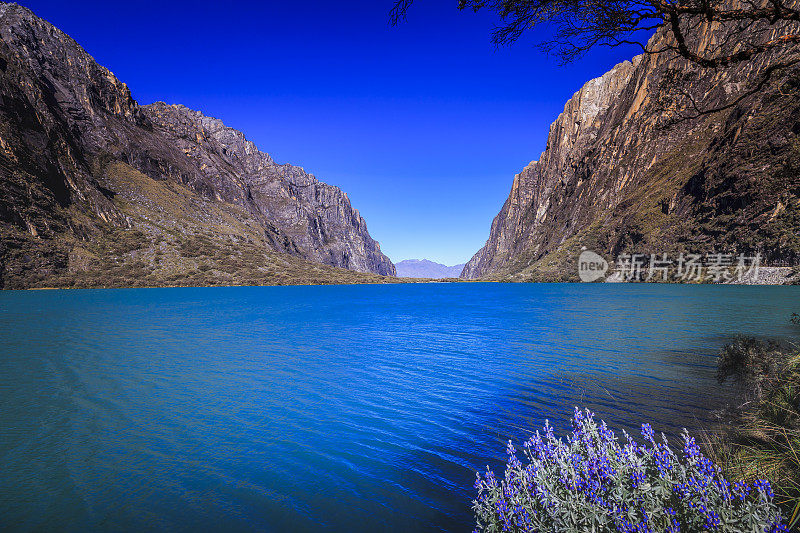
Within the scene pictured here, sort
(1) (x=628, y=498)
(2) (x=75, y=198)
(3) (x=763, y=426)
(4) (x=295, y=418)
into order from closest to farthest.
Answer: (1) (x=628, y=498), (3) (x=763, y=426), (4) (x=295, y=418), (2) (x=75, y=198)

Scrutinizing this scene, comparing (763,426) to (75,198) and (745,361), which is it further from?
(75,198)

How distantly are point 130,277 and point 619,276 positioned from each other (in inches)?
8675

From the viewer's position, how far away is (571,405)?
13.2 m

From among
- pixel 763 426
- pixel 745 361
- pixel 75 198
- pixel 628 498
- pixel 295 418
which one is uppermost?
pixel 75 198

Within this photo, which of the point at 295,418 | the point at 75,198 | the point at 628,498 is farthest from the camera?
the point at 75,198

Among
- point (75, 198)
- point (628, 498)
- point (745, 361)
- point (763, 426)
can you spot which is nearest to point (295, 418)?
point (628, 498)

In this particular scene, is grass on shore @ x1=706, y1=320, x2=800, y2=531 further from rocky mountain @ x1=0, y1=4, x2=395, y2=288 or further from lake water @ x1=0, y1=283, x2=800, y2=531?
rocky mountain @ x1=0, y1=4, x2=395, y2=288

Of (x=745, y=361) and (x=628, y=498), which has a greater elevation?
(x=628, y=498)

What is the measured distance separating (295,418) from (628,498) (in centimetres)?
1136

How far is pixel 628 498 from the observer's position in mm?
4168

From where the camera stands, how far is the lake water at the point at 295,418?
24.7ft

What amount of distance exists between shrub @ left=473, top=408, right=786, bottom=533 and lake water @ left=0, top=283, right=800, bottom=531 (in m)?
2.92

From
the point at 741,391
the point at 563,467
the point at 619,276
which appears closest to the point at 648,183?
the point at 619,276

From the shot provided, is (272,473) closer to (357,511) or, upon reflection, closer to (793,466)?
(357,511)
